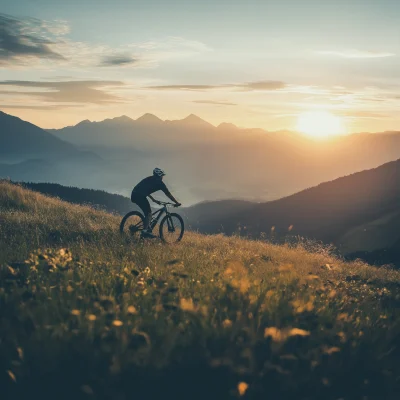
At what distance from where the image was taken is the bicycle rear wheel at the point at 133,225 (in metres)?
13.5

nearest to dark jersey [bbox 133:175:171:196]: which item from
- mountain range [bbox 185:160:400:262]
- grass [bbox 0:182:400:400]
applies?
grass [bbox 0:182:400:400]

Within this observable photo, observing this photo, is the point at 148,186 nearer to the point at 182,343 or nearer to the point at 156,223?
the point at 156,223

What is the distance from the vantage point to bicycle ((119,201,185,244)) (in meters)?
13.5

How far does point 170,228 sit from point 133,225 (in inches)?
48.7

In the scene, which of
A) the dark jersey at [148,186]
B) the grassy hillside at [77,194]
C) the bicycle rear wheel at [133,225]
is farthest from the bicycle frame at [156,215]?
the grassy hillside at [77,194]

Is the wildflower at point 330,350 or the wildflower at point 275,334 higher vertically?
the wildflower at point 275,334

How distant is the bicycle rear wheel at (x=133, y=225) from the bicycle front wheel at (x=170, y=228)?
67 centimetres

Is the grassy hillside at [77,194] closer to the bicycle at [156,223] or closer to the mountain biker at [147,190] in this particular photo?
the bicycle at [156,223]

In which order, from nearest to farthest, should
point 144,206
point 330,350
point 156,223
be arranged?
point 330,350, point 144,206, point 156,223

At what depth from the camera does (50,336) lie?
4254mm

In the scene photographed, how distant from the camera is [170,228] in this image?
1412cm

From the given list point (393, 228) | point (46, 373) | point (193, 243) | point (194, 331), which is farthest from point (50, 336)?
point (393, 228)

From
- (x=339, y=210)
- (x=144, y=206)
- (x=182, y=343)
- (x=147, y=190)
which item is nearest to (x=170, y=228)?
(x=144, y=206)

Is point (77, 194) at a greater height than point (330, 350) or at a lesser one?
lesser
